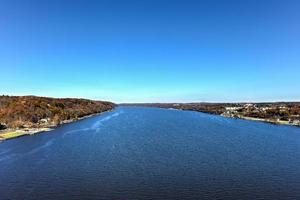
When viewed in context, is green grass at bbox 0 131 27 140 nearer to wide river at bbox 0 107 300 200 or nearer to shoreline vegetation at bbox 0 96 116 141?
shoreline vegetation at bbox 0 96 116 141

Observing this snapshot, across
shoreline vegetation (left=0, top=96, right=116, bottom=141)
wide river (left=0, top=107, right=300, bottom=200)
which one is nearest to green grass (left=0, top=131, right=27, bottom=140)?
shoreline vegetation (left=0, top=96, right=116, bottom=141)

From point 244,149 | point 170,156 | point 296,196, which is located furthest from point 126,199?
point 244,149

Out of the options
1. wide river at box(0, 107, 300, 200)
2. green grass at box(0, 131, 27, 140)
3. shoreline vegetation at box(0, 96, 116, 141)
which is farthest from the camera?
shoreline vegetation at box(0, 96, 116, 141)

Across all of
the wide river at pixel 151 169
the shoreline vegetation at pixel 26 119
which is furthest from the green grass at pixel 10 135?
the wide river at pixel 151 169

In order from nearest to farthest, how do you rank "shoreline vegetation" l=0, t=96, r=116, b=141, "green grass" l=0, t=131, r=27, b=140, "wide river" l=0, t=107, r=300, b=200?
"wide river" l=0, t=107, r=300, b=200, "green grass" l=0, t=131, r=27, b=140, "shoreline vegetation" l=0, t=96, r=116, b=141

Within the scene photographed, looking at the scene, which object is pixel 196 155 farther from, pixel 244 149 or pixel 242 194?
pixel 242 194

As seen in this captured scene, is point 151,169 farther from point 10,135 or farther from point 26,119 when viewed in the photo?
point 26,119

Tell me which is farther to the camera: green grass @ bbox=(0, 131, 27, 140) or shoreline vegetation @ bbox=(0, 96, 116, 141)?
shoreline vegetation @ bbox=(0, 96, 116, 141)

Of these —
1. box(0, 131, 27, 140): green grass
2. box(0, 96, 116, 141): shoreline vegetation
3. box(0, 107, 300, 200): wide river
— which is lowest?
box(0, 107, 300, 200): wide river
